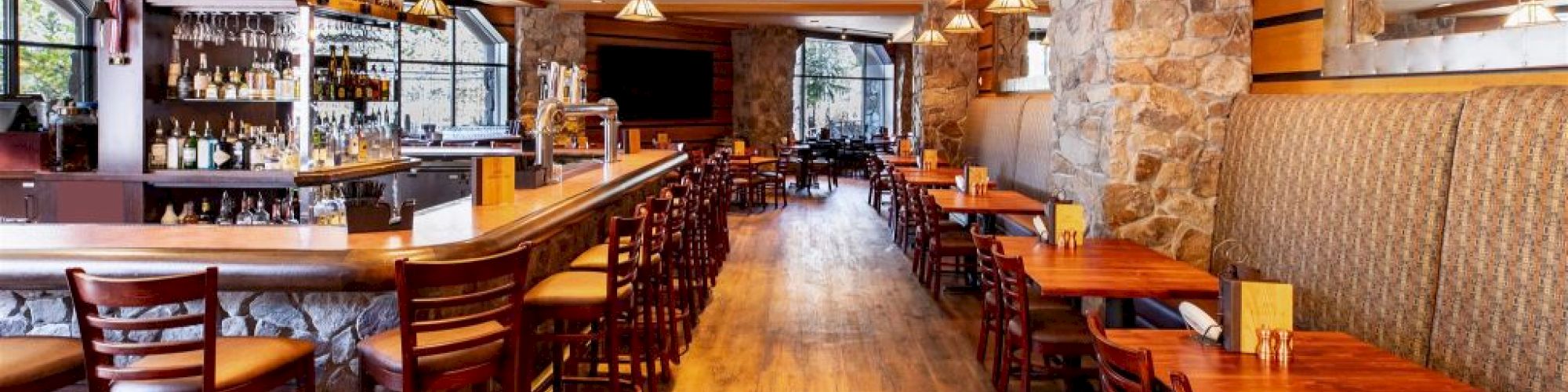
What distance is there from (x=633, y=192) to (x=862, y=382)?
2.64m

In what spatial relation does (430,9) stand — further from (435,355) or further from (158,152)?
(435,355)

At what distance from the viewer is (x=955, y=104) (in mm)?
13992

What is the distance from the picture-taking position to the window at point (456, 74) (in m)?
13.9

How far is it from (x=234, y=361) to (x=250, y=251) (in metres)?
0.39

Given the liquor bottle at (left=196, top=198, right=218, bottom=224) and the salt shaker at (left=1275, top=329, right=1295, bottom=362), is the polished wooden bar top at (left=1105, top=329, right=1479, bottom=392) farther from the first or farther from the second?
the liquor bottle at (left=196, top=198, right=218, bottom=224)

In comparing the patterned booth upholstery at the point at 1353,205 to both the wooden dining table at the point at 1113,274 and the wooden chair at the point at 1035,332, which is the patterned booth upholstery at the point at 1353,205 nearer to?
the wooden dining table at the point at 1113,274

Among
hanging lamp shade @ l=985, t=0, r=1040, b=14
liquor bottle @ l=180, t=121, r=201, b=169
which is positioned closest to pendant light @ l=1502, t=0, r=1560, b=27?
hanging lamp shade @ l=985, t=0, r=1040, b=14

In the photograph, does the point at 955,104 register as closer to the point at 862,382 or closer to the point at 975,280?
the point at 975,280

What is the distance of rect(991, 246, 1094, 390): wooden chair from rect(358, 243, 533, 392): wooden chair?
6.26ft

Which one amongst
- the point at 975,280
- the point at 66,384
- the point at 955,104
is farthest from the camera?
the point at 955,104

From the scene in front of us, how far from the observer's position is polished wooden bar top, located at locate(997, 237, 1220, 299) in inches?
166

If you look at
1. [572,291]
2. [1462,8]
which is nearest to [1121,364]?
[572,291]

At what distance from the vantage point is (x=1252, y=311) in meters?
3.24

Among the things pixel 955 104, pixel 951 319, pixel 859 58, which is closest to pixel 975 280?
pixel 951 319
